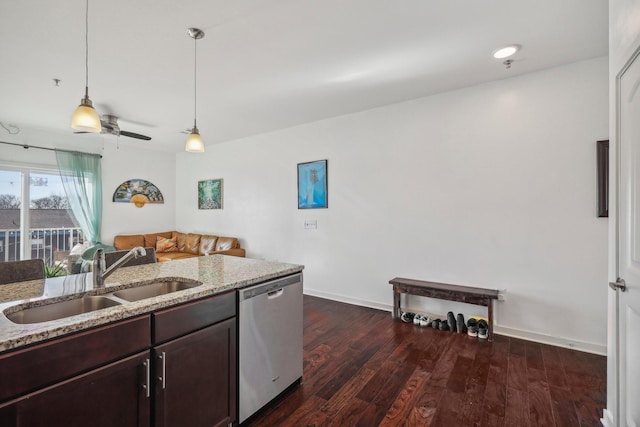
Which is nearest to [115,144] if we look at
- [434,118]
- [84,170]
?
[84,170]

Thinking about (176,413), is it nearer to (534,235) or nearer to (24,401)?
(24,401)

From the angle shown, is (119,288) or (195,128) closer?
(119,288)

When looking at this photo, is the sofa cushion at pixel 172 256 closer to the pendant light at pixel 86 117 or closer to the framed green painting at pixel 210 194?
the framed green painting at pixel 210 194

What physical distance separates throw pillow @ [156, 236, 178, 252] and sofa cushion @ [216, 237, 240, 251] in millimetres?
1250

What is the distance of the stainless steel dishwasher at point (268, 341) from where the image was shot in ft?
5.52

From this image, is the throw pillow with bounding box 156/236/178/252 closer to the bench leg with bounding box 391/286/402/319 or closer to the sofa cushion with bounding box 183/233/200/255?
the sofa cushion with bounding box 183/233/200/255

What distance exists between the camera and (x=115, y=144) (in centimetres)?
558

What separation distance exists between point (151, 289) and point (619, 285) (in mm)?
2601

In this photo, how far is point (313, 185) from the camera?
427 cm

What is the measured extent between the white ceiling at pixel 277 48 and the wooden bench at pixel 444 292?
2.15 m

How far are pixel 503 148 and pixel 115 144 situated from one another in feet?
21.0

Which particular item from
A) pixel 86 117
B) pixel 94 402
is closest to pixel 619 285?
pixel 94 402

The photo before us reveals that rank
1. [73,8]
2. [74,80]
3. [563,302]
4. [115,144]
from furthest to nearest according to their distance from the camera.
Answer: [115,144] < [74,80] < [563,302] < [73,8]

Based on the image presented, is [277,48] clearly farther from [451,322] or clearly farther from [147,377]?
[451,322]
